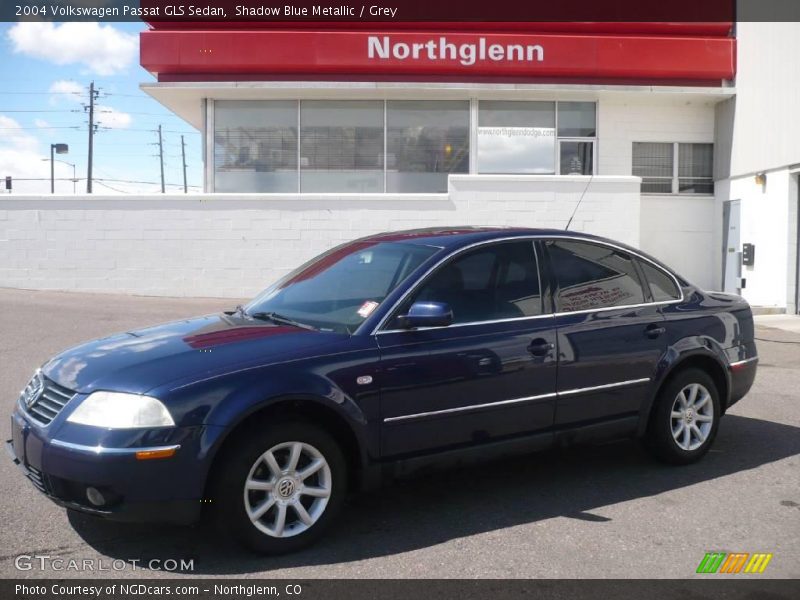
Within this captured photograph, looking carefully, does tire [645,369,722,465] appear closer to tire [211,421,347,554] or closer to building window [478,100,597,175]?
tire [211,421,347,554]

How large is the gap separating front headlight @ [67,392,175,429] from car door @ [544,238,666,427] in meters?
2.45

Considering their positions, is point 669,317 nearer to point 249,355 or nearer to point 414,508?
point 414,508

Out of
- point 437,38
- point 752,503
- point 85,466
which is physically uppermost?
point 437,38

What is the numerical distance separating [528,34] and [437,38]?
2033mm

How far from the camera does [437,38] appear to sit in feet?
60.0

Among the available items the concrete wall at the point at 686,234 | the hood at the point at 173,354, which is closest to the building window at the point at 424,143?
the concrete wall at the point at 686,234

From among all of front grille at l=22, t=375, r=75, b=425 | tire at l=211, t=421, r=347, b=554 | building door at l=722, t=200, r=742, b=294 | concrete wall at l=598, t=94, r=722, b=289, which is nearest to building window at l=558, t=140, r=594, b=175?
concrete wall at l=598, t=94, r=722, b=289

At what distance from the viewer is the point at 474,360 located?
486cm

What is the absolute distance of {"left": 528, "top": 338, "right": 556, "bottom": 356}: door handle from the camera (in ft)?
16.7

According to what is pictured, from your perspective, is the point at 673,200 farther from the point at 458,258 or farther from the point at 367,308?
the point at 367,308

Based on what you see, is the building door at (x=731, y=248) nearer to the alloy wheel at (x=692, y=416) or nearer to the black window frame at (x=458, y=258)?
the alloy wheel at (x=692, y=416)

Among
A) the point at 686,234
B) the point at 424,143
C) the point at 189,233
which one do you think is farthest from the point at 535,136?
the point at 189,233

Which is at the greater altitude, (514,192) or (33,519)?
(514,192)

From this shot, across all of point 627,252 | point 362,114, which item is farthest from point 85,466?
point 362,114
